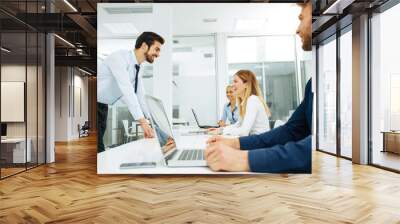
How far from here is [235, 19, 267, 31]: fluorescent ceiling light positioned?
584 centimetres

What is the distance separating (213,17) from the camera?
5.81 m

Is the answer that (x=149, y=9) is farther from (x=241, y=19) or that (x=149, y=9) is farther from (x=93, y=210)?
(x=93, y=210)

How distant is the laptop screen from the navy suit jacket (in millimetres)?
1132

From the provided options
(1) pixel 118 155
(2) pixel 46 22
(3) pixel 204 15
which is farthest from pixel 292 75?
(2) pixel 46 22

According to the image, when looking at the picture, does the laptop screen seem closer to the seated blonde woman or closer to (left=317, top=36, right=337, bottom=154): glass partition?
the seated blonde woman

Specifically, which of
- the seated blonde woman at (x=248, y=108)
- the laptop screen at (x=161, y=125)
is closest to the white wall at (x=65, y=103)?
the laptop screen at (x=161, y=125)

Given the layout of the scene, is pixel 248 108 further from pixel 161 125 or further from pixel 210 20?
pixel 210 20

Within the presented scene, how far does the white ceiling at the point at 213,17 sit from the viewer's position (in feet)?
19.0

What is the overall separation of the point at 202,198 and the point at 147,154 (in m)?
1.65

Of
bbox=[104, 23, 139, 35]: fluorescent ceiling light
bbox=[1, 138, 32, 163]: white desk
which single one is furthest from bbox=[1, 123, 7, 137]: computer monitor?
bbox=[104, 23, 139, 35]: fluorescent ceiling light

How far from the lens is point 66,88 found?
14469 mm

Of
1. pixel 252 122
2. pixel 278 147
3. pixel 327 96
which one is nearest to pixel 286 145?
pixel 278 147

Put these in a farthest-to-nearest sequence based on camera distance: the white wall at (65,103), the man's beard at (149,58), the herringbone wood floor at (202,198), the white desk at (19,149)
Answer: the white wall at (65,103), the white desk at (19,149), the man's beard at (149,58), the herringbone wood floor at (202,198)

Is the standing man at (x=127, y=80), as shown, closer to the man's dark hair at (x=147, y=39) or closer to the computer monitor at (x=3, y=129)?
the man's dark hair at (x=147, y=39)
